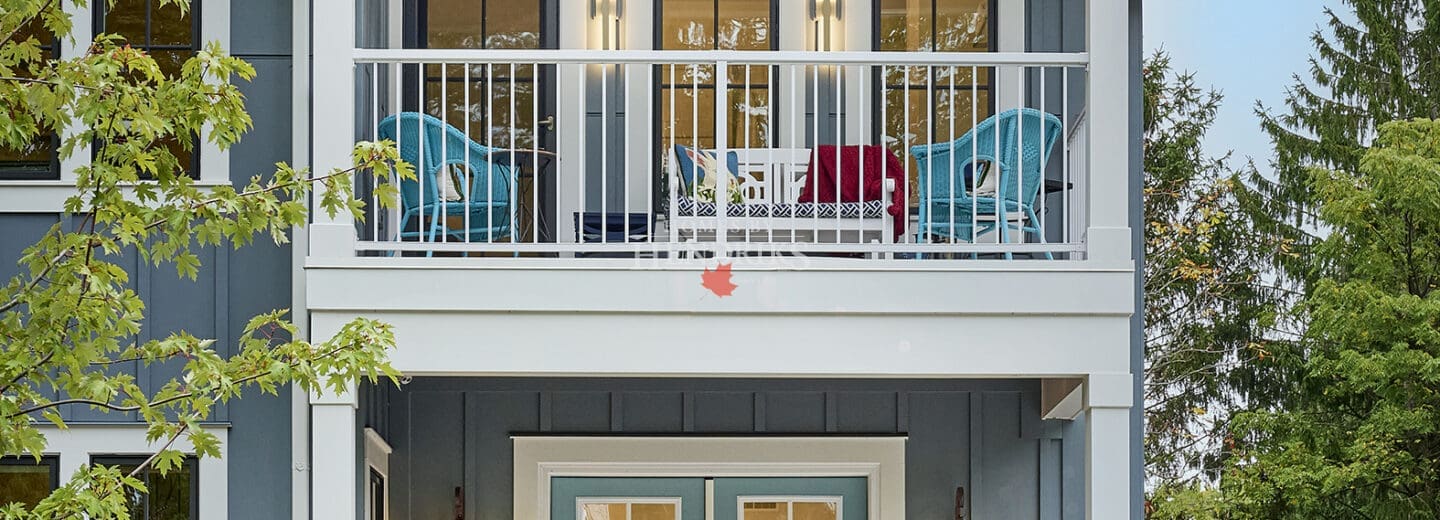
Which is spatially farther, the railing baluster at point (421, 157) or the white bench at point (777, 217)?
the white bench at point (777, 217)

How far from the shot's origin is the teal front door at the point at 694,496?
25.3ft

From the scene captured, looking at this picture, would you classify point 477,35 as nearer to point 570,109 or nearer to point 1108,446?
point 570,109

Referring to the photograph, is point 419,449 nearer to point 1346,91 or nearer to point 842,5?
point 842,5

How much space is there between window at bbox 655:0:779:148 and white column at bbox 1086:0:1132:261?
2178 millimetres

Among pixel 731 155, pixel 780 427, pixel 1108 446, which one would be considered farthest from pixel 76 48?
pixel 1108 446

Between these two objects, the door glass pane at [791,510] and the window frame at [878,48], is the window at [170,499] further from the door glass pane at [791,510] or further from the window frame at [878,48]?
the window frame at [878,48]

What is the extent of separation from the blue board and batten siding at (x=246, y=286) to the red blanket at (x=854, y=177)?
2028 millimetres

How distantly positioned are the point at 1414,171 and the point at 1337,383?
255cm

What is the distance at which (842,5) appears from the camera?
317 inches

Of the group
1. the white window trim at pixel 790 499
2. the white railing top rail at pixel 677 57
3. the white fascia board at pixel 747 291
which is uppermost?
the white railing top rail at pixel 677 57

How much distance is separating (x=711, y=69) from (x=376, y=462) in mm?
2338

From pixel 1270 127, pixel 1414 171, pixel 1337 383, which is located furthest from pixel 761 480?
pixel 1270 127

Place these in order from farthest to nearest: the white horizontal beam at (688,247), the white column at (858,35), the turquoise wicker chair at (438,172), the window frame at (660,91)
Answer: the white column at (858,35), the window frame at (660,91), the turquoise wicker chair at (438,172), the white horizontal beam at (688,247)

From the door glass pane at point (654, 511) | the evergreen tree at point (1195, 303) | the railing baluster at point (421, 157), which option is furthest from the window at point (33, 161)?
the evergreen tree at point (1195, 303)
